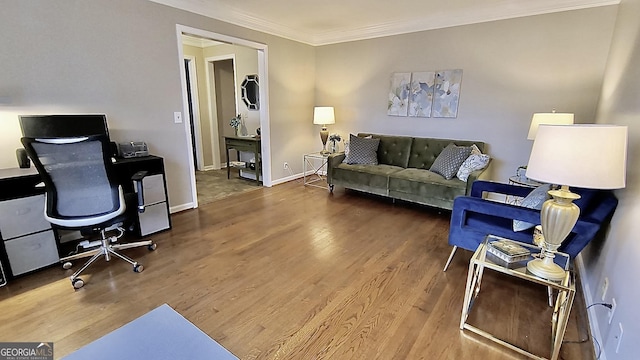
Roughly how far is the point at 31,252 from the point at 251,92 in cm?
393

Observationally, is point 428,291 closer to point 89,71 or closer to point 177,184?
point 177,184

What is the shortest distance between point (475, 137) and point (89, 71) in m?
4.34

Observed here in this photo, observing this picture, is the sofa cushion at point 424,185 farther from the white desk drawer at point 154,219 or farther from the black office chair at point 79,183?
the black office chair at point 79,183

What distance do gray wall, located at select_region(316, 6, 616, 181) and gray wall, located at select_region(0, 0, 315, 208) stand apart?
1.94 metres

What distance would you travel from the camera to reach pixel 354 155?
435cm

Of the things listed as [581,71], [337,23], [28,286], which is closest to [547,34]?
[581,71]

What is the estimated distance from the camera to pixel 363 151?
171 inches

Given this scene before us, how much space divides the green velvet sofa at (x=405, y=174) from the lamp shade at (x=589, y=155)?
1.93 m

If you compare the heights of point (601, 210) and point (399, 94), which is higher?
point (399, 94)

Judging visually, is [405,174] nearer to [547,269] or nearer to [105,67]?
[547,269]

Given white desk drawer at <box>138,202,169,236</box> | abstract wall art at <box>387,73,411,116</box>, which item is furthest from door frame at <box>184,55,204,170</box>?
abstract wall art at <box>387,73,411,116</box>

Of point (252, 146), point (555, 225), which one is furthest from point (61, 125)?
point (555, 225)

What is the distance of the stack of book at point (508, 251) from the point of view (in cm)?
170

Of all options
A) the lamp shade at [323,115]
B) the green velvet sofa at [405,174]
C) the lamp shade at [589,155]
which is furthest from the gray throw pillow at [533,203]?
the lamp shade at [323,115]
